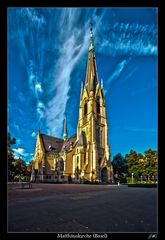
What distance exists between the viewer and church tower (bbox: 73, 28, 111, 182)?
147 feet

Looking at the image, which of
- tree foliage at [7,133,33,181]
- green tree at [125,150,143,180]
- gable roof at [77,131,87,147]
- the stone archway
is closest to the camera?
tree foliage at [7,133,33,181]

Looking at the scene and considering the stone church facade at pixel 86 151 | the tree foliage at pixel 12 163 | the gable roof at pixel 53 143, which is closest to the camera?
the tree foliage at pixel 12 163

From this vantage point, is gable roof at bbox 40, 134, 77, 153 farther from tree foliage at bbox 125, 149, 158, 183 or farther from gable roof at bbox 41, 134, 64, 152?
tree foliage at bbox 125, 149, 158, 183

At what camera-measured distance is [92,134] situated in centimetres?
4697

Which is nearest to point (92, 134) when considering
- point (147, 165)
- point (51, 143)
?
point (147, 165)

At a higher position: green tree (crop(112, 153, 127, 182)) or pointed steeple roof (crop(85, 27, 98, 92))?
pointed steeple roof (crop(85, 27, 98, 92))

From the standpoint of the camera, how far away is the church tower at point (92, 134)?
44709 millimetres

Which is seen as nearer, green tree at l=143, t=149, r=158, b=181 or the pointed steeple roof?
green tree at l=143, t=149, r=158, b=181

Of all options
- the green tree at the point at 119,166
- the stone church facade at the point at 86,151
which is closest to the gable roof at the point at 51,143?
the stone church facade at the point at 86,151

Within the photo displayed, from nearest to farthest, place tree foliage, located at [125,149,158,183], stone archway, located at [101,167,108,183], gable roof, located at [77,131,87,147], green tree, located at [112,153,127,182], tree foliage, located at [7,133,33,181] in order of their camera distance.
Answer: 1. tree foliage, located at [7,133,33,181]
2. tree foliage, located at [125,149,158,183]
3. stone archway, located at [101,167,108,183]
4. gable roof, located at [77,131,87,147]
5. green tree, located at [112,153,127,182]

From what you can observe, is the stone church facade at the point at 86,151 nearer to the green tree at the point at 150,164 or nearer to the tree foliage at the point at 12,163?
the green tree at the point at 150,164

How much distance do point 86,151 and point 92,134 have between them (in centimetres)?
Answer: 504

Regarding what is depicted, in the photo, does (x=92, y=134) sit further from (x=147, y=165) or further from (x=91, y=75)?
(x=91, y=75)

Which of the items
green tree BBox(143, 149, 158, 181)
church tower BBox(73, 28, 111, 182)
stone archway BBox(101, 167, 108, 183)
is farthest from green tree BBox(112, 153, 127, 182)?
church tower BBox(73, 28, 111, 182)
